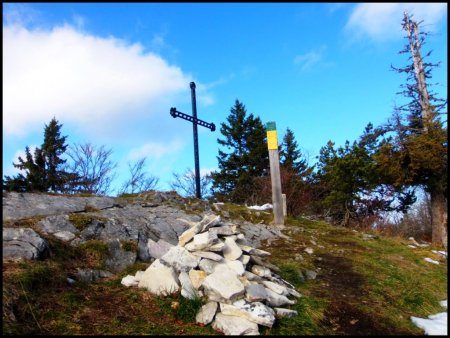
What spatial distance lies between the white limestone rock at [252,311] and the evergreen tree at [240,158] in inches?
887

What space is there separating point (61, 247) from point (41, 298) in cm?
121

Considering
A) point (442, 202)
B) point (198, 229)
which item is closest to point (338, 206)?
point (442, 202)

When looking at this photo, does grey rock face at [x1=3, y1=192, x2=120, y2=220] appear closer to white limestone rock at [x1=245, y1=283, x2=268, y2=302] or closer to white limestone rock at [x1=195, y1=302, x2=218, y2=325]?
white limestone rock at [x1=195, y1=302, x2=218, y2=325]

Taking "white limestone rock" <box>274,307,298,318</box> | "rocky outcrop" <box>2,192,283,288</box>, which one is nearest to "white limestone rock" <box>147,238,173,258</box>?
"rocky outcrop" <box>2,192,283,288</box>

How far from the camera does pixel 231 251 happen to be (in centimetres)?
500

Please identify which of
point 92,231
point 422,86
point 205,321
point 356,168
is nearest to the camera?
point 205,321

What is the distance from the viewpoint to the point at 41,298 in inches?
150

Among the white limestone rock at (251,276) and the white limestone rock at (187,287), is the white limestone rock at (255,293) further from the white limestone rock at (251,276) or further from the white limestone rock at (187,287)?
the white limestone rock at (187,287)

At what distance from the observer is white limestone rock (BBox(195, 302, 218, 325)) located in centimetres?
379

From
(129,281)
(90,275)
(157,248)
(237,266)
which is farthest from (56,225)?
(237,266)

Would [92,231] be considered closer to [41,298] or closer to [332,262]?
[41,298]

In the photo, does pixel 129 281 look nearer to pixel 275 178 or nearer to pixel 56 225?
pixel 56 225

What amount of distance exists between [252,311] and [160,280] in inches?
48.6

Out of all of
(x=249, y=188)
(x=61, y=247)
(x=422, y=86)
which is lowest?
(x=61, y=247)
